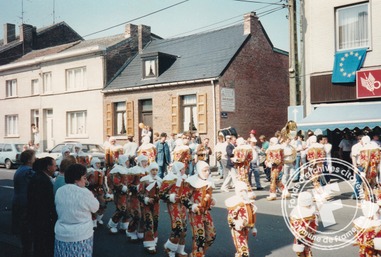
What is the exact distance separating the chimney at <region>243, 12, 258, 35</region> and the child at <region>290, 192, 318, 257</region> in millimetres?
18601

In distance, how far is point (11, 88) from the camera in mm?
31172

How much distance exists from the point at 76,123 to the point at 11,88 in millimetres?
7853

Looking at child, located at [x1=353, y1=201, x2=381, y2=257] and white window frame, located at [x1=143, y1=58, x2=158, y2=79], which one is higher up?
white window frame, located at [x1=143, y1=58, x2=158, y2=79]

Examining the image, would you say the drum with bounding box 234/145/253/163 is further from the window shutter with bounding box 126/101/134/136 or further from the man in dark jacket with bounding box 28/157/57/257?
the window shutter with bounding box 126/101/134/136

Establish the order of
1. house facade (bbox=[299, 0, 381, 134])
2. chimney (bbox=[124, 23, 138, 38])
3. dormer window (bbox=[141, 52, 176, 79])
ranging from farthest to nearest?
chimney (bbox=[124, 23, 138, 38]) → dormer window (bbox=[141, 52, 176, 79]) → house facade (bbox=[299, 0, 381, 134])

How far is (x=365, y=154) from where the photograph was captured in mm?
10195

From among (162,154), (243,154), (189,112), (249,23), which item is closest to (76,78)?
(189,112)

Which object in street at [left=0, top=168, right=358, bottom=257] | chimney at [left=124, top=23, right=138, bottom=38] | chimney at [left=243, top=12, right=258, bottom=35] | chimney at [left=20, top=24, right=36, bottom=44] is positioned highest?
chimney at [left=20, top=24, right=36, bottom=44]

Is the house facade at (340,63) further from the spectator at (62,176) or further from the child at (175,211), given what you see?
the spectator at (62,176)

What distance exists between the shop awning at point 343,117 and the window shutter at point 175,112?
829cm

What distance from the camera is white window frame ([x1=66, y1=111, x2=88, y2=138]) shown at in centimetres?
2671

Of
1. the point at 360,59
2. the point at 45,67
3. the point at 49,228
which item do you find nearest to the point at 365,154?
the point at 360,59

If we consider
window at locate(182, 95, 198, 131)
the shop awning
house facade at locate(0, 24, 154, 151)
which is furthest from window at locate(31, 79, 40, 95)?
the shop awning

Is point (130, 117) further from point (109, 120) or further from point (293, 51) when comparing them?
point (293, 51)
